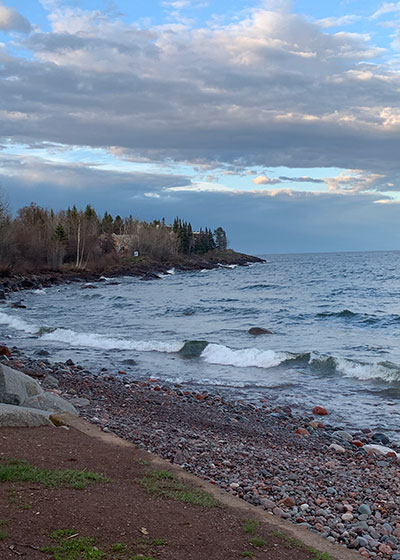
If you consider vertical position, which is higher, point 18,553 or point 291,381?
point 18,553

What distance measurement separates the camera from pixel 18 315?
103 ft

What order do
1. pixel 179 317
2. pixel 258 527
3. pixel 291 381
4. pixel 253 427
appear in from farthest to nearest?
pixel 179 317 < pixel 291 381 < pixel 253 427 < pixel 258 527

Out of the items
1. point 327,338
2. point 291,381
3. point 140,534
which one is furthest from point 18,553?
point 327,338

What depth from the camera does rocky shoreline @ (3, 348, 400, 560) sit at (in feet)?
19.7

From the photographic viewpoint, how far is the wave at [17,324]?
84.1ft

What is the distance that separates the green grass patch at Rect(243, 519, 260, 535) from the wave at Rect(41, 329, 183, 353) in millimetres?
15082

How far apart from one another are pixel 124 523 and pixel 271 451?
4399 millimetres

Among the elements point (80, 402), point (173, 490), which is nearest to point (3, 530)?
point (173, 490)

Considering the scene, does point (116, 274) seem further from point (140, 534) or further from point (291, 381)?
point (140, 534)

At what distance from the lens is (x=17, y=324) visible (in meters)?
27.5

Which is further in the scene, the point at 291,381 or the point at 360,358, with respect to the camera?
the point at 360,358

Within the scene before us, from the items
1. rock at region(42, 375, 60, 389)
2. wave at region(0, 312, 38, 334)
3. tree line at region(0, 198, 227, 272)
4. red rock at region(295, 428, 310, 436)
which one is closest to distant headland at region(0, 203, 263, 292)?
tree line at region(0, 198, 227, 272)

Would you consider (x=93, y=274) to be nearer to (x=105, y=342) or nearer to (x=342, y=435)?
(x=105, y=342)

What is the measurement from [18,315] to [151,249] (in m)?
83.8
